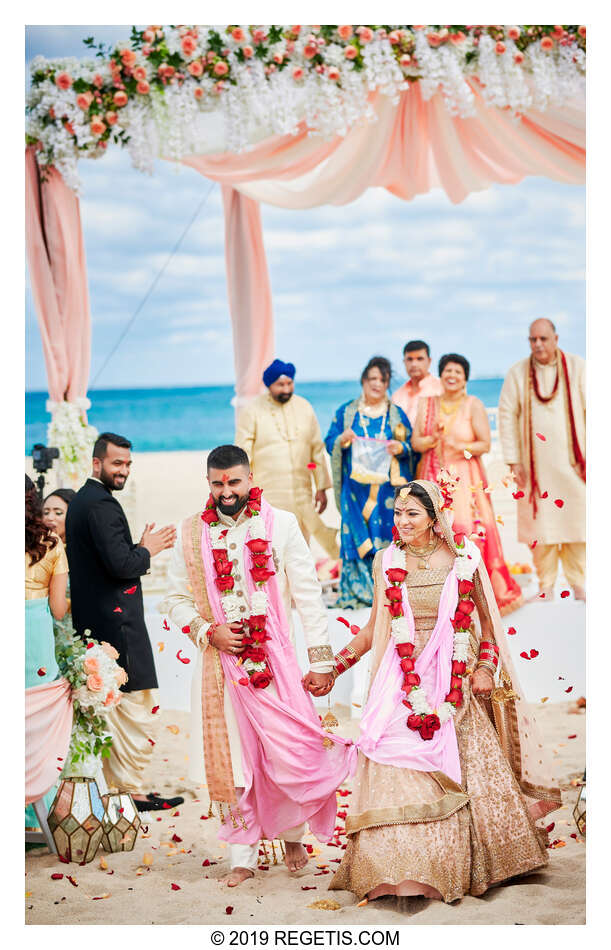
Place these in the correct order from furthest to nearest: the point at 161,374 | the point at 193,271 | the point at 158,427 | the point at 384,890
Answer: the point at 158,427, the point at 161,374, the point at 193,271, the point at 384,890

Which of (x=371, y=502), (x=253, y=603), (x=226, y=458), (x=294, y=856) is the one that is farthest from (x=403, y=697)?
(x=371, y=502)

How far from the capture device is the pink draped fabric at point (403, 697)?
4.15m

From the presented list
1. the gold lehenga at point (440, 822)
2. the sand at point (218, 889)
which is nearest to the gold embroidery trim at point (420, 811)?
the gold lehenga at point (440, 822)

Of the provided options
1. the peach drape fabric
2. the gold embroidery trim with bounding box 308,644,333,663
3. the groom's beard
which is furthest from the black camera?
the gold embroidery trim with bounding box 308,644,333,663

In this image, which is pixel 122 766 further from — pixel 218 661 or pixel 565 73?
pixel 565 73

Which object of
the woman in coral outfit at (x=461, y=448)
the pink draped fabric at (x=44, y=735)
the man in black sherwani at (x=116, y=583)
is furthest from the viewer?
the woman in coral outfit at (x=461, y=448)

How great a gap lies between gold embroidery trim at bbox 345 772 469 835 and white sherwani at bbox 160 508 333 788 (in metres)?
0.56

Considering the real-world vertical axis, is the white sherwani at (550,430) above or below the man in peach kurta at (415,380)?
below

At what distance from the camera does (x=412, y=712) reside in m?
4.20

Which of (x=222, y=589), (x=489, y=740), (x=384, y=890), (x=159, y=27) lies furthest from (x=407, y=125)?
(x=384, y=890)

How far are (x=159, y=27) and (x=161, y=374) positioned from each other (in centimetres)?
996

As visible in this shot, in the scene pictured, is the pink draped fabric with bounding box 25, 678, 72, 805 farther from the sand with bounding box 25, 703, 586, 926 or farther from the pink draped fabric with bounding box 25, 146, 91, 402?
the pink draped fabric with bounding box 25, 146, 91, 402

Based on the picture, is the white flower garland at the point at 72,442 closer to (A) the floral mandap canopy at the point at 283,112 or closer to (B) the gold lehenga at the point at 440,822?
(A) the floral mandap canopy at the point at 283,112

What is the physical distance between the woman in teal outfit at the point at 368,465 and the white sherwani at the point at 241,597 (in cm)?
155
